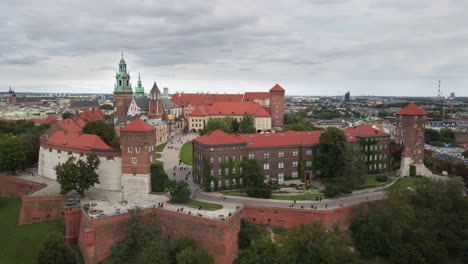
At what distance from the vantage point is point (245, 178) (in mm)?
52438

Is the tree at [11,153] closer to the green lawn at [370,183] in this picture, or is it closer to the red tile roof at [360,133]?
the green lawn at [370,183]

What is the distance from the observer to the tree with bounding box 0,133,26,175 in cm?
5862

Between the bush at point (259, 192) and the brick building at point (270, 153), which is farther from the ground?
the brick building at point (270, 153)

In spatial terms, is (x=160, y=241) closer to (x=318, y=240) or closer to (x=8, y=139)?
(x=318, y=240)

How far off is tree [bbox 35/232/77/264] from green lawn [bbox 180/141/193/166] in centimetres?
3203

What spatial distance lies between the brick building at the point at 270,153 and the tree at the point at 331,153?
54.9 inches

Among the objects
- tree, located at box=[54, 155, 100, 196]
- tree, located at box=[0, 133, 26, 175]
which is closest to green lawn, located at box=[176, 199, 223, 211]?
tree, located at box=[54, 155, 100, 196]

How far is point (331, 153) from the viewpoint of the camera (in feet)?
187

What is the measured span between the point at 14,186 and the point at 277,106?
7158cm

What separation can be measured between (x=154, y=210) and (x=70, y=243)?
1035cm

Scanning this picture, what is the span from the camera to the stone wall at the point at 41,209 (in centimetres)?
4803

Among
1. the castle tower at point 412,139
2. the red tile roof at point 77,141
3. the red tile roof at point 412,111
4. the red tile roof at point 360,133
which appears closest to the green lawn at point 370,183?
the castle tower at point 412,139

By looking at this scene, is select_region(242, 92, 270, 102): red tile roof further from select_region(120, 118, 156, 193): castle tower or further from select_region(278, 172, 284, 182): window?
select_region(120, 118, 156, 193): castle tower

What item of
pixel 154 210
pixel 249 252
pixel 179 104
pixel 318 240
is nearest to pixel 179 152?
pixel 154 210
